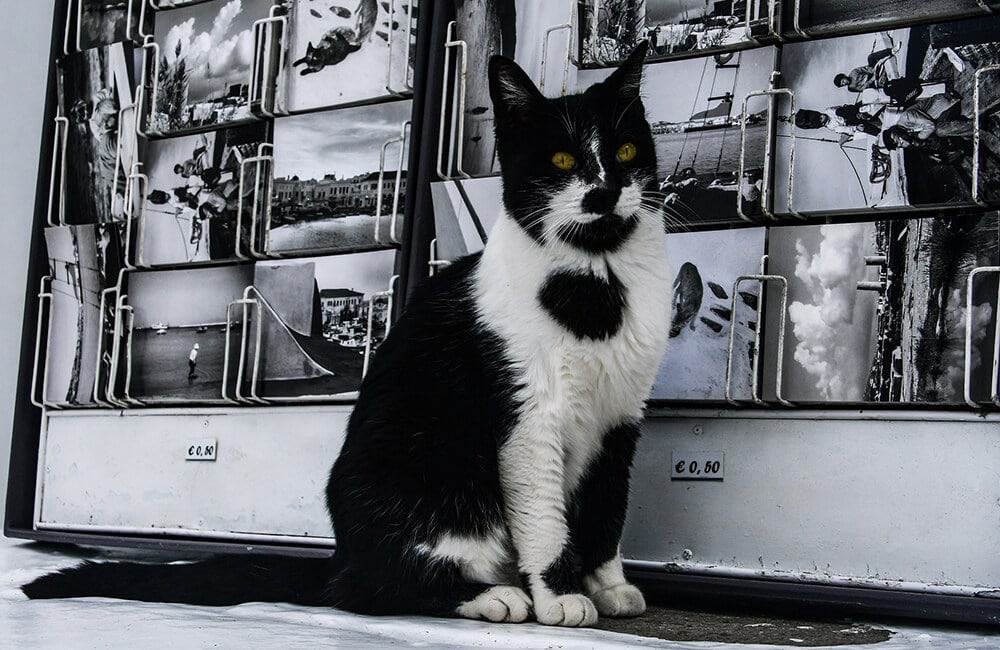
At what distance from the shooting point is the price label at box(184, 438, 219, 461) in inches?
105

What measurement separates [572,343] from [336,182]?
97cm

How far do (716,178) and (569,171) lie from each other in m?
0.40

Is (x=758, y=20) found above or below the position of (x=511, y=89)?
above

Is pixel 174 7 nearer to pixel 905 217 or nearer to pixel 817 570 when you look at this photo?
pixel 905 217

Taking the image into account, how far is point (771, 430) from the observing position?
1.98 meters

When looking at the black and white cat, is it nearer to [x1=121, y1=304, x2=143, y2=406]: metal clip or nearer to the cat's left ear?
the cat's left ear

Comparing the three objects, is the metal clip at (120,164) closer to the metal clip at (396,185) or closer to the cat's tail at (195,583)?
the metal clip at (396,185)

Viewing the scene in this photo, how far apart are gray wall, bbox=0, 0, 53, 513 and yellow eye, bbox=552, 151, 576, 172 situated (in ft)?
6.50

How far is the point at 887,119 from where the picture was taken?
74.6 inches

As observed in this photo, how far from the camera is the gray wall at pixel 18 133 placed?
3.15m

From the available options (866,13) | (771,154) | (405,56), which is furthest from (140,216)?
(866,13)

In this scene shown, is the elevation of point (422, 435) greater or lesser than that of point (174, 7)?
lesser

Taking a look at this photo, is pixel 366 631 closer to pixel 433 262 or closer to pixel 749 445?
pixel 749 445

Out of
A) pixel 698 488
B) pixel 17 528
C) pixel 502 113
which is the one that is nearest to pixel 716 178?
pixel 502 113
